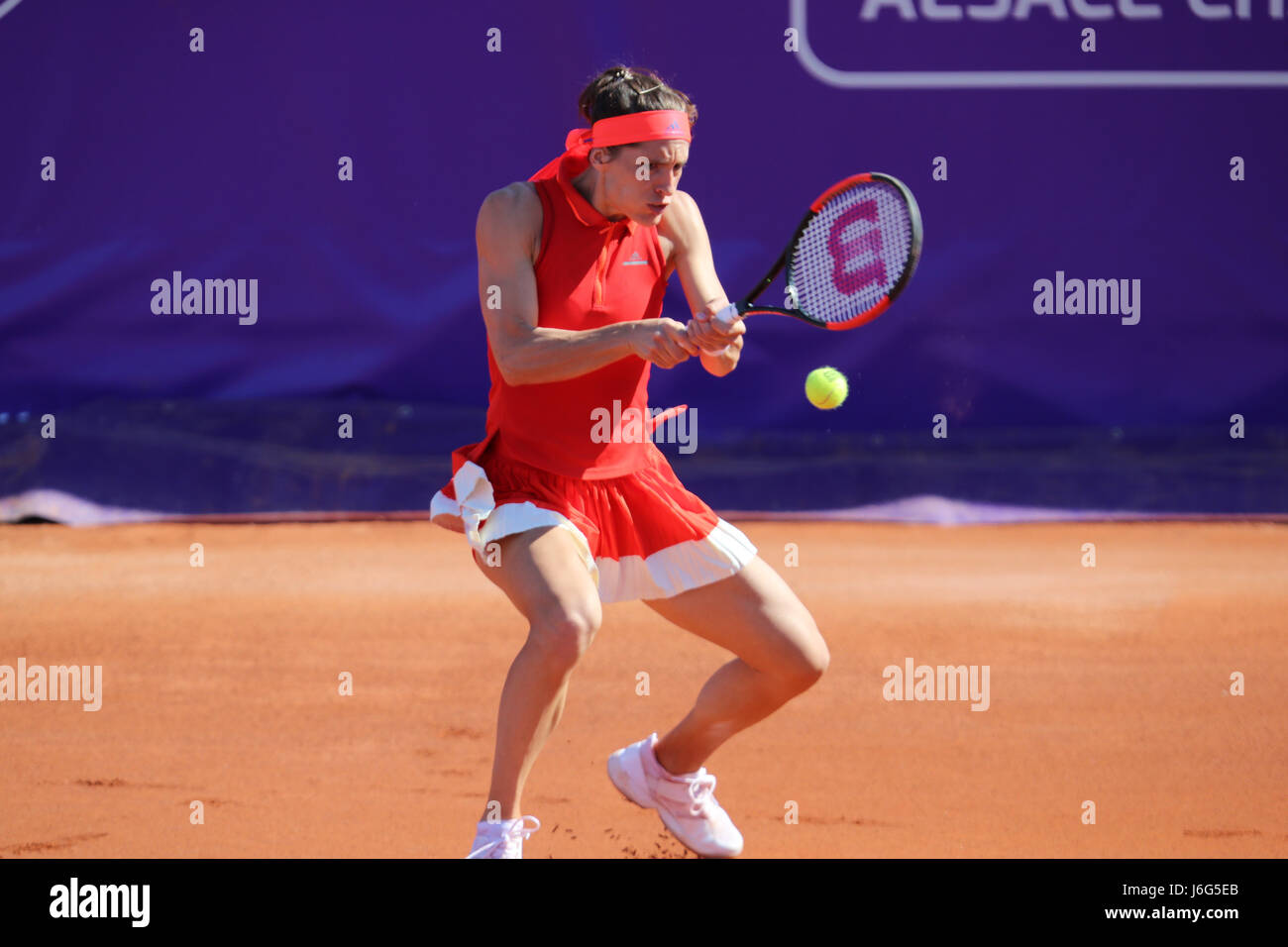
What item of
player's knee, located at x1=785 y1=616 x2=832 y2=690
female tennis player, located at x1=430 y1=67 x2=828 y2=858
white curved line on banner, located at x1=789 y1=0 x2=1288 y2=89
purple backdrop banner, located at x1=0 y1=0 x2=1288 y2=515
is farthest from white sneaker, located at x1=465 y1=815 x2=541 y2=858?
white curved line on banner, located at x1=789 y1=0 x2=1288 y2=89

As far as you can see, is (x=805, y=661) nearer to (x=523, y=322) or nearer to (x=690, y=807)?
(x=690, y=807)

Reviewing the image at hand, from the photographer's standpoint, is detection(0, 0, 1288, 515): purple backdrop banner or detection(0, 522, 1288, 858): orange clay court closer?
detection(0, 522, 1288, 858): orange clay court

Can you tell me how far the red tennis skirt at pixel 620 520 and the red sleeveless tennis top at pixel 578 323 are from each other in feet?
0.11

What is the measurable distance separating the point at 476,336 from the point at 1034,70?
7.97 feet

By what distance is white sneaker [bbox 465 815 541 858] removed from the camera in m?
2.51

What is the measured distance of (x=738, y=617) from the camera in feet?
8.86

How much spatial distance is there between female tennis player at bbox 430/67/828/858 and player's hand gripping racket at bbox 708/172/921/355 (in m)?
0.19

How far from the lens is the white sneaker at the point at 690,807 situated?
9.36 ft

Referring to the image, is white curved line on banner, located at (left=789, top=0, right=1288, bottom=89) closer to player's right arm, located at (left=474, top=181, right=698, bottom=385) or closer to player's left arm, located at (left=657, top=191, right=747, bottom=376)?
player's left arm, located at (left=657, top=191, right=747, bottom=376)

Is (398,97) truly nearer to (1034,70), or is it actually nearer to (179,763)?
(1034,70)

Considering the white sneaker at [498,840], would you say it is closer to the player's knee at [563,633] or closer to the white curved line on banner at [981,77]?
the player's knee at [563,633]

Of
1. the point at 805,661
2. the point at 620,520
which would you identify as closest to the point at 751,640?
the point at 805,661

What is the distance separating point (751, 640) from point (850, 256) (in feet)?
2.39

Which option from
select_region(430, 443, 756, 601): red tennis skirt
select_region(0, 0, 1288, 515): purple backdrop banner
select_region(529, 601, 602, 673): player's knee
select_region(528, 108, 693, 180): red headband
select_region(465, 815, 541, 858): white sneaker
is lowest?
select_region(465, 815, 541, 858): white sneaker
